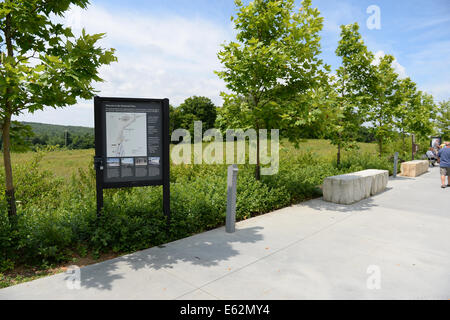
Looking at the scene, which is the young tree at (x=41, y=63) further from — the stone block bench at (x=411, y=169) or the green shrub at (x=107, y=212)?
the stone block bench at (x=411, y=169)

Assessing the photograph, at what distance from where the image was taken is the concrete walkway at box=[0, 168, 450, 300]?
3.38m

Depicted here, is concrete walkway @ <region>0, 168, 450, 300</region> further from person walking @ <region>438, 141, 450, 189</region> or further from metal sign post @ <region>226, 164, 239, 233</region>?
person walking @ <region>438, 141, 450, 189</region>

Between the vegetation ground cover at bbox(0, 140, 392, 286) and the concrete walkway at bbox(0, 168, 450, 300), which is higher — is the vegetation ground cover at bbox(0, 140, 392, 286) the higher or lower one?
the higher one

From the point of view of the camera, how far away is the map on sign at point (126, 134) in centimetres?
465

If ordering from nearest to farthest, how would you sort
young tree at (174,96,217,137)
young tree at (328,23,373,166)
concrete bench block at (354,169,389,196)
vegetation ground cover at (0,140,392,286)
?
1. vegetation ground cover at (0,140,392,286)
2. concrete bench block at (354,169,389,196)
3. young tree at (328,23,373,166)
4. young tree at (174,96,217,137)

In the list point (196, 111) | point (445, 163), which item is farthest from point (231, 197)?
point (196, 111)

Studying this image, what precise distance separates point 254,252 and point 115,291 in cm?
A: 214

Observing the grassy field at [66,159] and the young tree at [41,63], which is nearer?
the young tree at [41,63]

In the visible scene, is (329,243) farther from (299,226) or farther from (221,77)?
(221,77)

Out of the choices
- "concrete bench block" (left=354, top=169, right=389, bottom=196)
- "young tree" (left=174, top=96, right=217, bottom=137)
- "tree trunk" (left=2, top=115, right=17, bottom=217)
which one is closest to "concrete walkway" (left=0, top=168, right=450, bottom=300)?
"tree trunk" (left=2, top=115, right=17, bottom=217)

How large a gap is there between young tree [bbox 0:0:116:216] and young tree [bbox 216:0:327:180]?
371 centimetres

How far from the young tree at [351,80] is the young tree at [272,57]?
228 inches

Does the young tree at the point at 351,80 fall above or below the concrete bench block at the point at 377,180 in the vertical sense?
above

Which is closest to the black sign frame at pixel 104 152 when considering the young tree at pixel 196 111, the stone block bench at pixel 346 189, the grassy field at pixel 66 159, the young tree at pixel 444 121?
the grassy field at pixel 66 159
